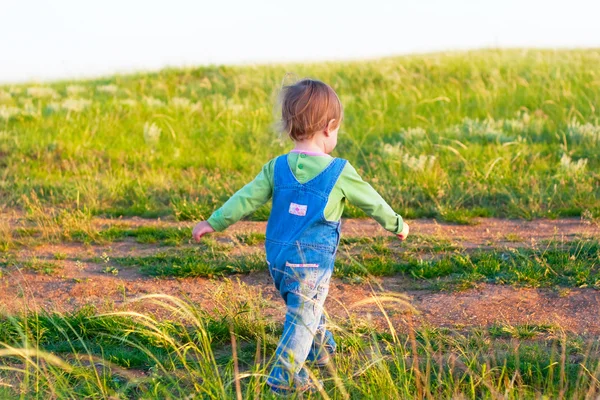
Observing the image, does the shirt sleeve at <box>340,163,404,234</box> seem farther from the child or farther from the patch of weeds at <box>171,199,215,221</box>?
the patch of weeds at <box>171,199,215,221</box>

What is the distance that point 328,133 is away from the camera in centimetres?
401

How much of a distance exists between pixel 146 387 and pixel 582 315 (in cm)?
296

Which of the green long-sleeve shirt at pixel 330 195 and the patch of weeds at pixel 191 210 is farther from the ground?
the green long-sleeve shirt at pixel 330 195

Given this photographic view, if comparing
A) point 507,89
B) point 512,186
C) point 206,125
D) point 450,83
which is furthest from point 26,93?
point 512,186

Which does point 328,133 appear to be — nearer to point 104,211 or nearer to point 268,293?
point 268,293

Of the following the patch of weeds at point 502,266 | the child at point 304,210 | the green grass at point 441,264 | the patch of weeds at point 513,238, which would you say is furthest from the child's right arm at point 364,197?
the patch of weeds at point 513,238

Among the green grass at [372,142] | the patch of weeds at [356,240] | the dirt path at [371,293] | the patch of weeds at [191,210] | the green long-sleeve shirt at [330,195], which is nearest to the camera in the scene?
the green long-sleeve shirt at [330,195]

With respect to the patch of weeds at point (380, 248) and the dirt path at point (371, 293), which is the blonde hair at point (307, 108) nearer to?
the dirt path at point (371, 293)

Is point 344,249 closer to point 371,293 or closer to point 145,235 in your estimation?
point 371,293

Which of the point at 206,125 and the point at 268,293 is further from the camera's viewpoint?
the point at 206,125

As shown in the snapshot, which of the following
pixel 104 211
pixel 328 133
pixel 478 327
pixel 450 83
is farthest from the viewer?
pixel 450 83

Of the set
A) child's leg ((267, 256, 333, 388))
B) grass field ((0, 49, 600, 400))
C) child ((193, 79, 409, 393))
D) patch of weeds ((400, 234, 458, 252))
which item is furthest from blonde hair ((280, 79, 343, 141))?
patch of weeds ((400, 234, 458, 252))

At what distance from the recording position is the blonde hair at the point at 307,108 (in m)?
3.90

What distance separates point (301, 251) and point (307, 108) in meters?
0.75
